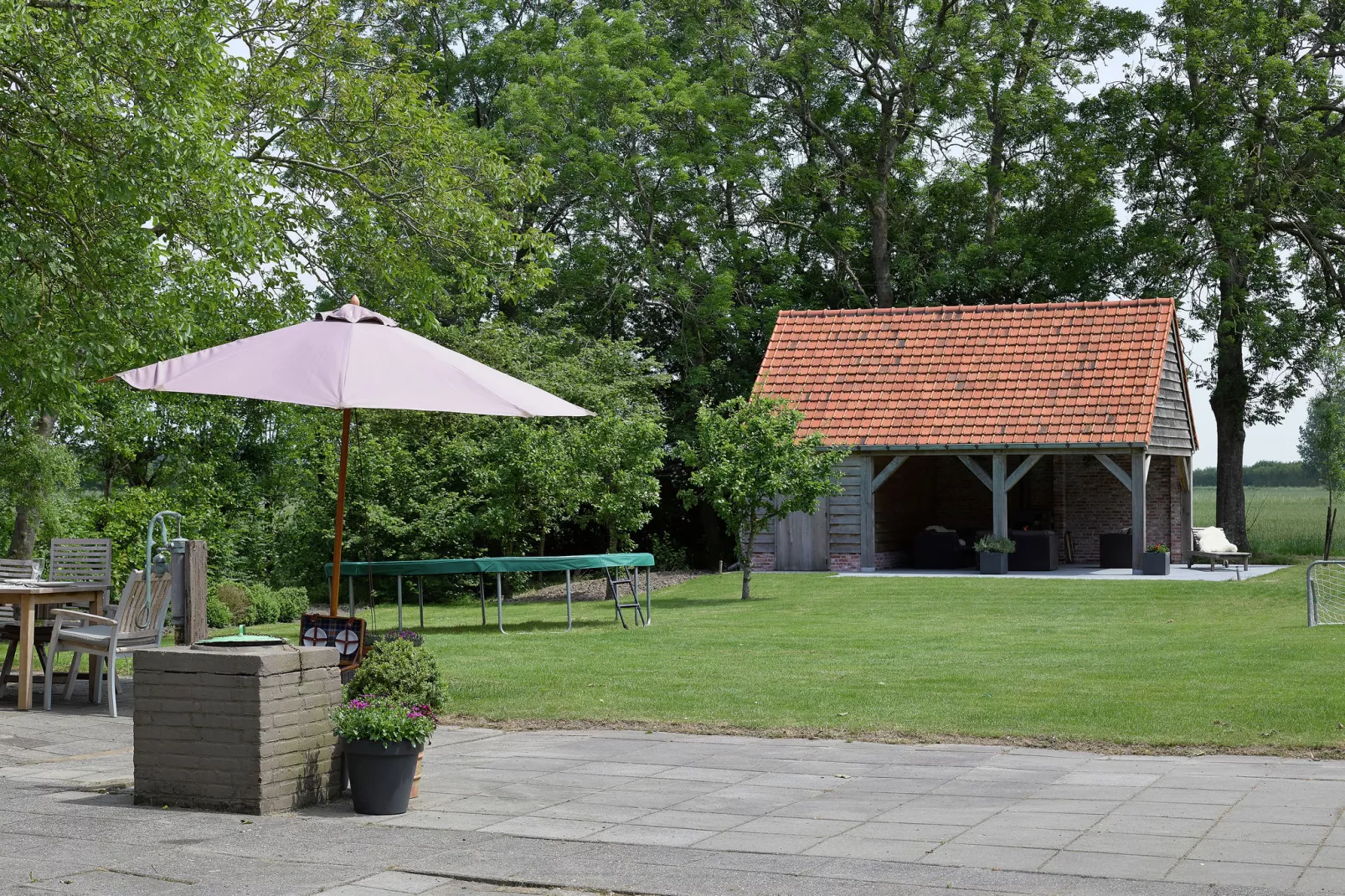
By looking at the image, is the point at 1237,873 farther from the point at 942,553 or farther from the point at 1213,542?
the point at 1213,542

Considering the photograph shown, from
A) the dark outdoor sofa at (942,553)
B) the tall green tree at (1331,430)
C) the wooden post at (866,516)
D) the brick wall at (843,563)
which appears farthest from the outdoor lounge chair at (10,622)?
the tall green tree at (1331,430)

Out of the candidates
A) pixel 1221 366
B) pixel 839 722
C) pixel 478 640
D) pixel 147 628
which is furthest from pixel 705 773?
pixel 1221 366

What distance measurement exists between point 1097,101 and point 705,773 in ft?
89.0

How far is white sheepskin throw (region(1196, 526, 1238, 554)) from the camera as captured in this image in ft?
80.5

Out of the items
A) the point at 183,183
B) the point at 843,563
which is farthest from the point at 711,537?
the point at 183,183

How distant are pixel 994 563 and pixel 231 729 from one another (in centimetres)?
1851

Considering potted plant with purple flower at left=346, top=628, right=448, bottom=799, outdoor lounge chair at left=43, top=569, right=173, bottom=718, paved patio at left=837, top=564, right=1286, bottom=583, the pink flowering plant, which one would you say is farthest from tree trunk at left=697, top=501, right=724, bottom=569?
the pink flowering plant

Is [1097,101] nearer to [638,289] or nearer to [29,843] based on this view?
[638,289]

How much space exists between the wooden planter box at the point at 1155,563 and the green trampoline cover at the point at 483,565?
1124 centimetres

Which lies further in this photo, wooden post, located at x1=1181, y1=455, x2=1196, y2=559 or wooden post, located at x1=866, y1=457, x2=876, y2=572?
wooden post, located at x1=1181, y1=455, x2=1196, y2=559

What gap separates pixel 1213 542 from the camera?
81.7ft

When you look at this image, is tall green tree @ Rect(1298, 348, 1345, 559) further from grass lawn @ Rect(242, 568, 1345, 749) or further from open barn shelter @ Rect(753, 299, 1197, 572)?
grass lawn @ Rect(242, 568, 1345, 749)

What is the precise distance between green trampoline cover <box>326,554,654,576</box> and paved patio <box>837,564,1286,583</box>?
30.0 feet

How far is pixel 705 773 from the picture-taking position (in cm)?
746
